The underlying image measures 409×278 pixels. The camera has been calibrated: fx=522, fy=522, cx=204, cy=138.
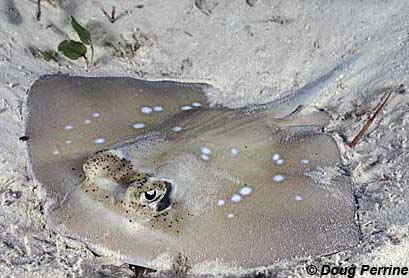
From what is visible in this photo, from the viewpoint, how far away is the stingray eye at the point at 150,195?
3.65 metres

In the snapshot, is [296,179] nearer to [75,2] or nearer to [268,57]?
[268,57]

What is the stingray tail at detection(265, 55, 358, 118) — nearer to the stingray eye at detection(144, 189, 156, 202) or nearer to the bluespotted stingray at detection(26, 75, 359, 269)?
the bluespotted stingray at detection(26, 75, 359, 269)

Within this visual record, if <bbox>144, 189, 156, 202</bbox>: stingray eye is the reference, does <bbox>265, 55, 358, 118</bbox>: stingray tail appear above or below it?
above

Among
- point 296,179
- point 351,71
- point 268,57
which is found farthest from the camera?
point 268,57

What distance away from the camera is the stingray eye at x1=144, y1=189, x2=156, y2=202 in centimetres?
365

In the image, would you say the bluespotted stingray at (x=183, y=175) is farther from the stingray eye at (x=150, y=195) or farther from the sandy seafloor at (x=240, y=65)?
the sandy seafloor at (x=240, y=65)

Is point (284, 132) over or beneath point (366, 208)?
over

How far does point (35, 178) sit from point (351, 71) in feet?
11.4

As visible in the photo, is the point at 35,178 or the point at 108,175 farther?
the point at 35,178

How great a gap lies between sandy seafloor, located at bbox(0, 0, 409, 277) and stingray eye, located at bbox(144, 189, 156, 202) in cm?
72

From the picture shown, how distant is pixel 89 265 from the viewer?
12.8 ft

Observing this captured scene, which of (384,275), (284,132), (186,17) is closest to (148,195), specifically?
(284,132)

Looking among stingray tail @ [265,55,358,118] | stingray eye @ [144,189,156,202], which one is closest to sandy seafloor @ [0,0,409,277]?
stingray tail @ [265,55,358,118]

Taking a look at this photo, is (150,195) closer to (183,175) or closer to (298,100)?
(183,175)
